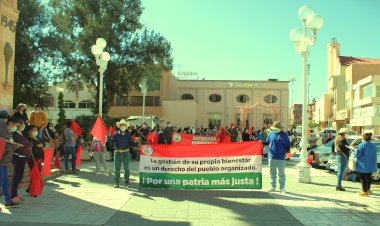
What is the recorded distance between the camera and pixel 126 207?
8.77 m

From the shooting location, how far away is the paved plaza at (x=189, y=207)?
763cm

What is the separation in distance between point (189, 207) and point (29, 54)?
24076mm

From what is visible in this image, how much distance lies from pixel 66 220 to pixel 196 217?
230 cm

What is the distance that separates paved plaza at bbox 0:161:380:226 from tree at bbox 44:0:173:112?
24330 millimetres

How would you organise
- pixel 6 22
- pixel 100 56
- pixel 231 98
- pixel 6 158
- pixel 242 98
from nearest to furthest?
pixel 6 158
pixel 6 22
pixel 100 56
pixel 231 98
pixel 242 98

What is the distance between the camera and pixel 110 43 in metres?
35.4

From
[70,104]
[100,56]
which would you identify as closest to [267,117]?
[70,104]

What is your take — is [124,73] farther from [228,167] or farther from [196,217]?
[196,217]

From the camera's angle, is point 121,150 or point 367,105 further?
point 367,105

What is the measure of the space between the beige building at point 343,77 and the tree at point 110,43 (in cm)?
4007

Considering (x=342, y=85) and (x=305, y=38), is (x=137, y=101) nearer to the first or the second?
(x=342, y=85)

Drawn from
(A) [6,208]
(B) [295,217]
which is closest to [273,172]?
(B) [295,217]

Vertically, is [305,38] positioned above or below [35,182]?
above

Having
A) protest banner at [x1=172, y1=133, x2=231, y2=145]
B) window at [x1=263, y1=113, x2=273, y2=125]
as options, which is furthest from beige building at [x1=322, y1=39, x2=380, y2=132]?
protest banner at [x1=172, y1=133, x2=231, y2=145]
